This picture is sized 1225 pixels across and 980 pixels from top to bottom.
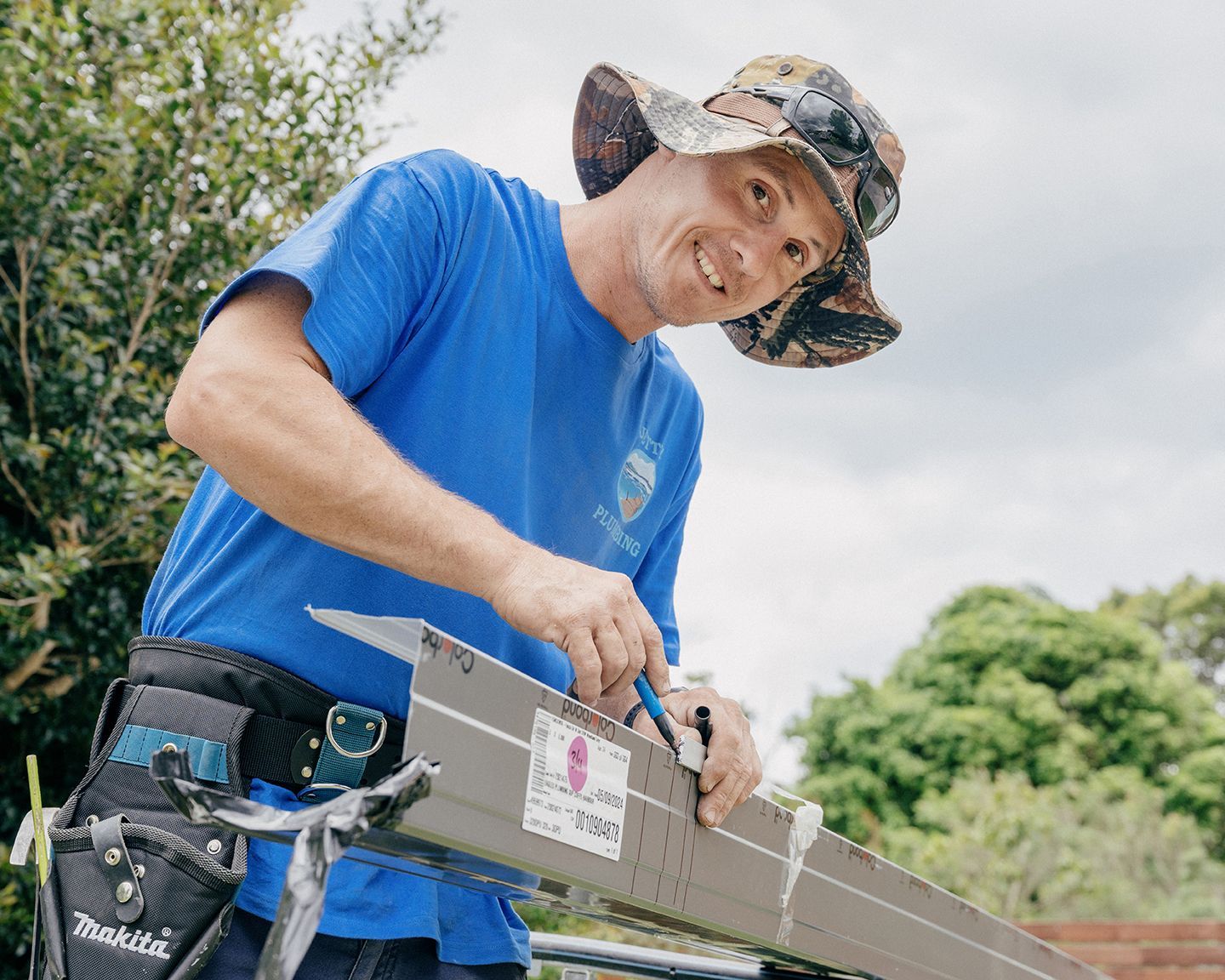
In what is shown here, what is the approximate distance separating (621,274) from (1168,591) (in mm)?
29273

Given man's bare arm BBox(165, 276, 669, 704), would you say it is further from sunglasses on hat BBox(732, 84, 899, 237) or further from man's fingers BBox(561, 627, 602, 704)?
sunglasses on hat BBox(732, 84, 899, 237)

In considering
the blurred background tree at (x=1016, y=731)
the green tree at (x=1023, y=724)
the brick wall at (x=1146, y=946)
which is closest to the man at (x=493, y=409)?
the brick wall at (x=1146, y=946)

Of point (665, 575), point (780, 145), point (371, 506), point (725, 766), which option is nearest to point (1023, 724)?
point (665, 575)

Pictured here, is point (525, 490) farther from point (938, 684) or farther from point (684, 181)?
point (938, 684)

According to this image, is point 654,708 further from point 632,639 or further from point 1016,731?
point 1016,731

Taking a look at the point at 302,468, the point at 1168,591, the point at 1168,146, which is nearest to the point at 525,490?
the point at 302,468

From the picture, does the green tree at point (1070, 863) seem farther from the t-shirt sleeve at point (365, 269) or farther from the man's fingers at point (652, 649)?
the t-shirt sleeve at point (365, 269)

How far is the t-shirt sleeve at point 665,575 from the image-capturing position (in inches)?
78.5

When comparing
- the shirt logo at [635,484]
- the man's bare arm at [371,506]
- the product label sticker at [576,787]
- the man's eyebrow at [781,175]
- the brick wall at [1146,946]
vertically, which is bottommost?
the product label sticker at [576,787]

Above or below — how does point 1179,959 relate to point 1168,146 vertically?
below

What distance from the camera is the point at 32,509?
353 centimetres

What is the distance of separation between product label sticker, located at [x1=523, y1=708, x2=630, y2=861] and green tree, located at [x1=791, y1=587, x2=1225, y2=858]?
55.4 feet

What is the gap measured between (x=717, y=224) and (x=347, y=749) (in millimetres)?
873

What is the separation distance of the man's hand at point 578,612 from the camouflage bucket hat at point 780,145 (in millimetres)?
656
